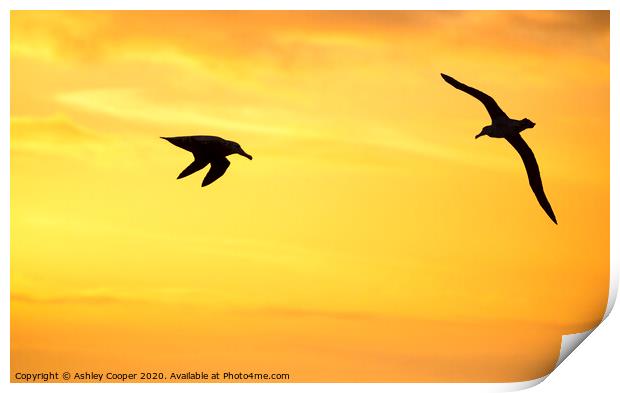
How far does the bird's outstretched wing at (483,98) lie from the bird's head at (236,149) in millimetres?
798

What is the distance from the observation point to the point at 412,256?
3.09 metres

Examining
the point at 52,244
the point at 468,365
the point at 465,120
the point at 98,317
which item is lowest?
the point at 468,365

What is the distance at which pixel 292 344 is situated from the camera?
308cm

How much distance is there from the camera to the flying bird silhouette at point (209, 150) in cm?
307

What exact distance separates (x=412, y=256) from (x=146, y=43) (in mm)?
1279

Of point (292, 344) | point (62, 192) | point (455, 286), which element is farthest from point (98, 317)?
point (455, 286)

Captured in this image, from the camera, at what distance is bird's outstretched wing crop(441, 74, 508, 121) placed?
309 cm

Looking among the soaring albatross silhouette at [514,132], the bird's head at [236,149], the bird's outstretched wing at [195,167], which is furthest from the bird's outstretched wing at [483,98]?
the bird's outstretched wing at [195,167]

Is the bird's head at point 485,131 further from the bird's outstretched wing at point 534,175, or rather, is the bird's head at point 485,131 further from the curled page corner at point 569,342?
the curled page corner at point 569,342

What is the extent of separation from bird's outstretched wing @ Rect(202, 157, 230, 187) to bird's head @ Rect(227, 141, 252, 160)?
1.8 inches

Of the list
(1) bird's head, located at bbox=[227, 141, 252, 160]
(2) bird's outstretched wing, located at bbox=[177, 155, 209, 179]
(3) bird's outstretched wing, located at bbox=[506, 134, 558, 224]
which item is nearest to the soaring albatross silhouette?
(3) bird's outstretched wing, located at bbox=[506, 134, 558, 224]

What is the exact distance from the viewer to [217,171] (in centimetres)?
309
